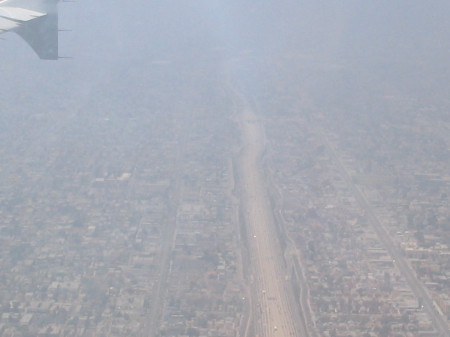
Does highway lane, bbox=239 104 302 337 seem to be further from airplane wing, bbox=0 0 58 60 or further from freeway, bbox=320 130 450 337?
airplane wing, bbox=0 0 58 60

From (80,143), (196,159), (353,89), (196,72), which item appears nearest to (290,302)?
(196,159)

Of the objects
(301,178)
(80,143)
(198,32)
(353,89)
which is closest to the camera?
(301,178)

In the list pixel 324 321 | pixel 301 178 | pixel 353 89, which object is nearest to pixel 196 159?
pixel 301 178

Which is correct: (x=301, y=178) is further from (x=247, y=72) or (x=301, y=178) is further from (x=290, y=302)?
(x=247, y=72)

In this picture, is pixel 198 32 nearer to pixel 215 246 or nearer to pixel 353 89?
pixel 353 89

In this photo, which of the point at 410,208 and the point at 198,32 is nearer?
the point at 410,208

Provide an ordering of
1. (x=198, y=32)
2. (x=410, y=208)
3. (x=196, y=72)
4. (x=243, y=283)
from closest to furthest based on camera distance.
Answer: (x=243, y=283) → (x=410, y=208) → (x=196, y=72) → (x=198, y=32)
